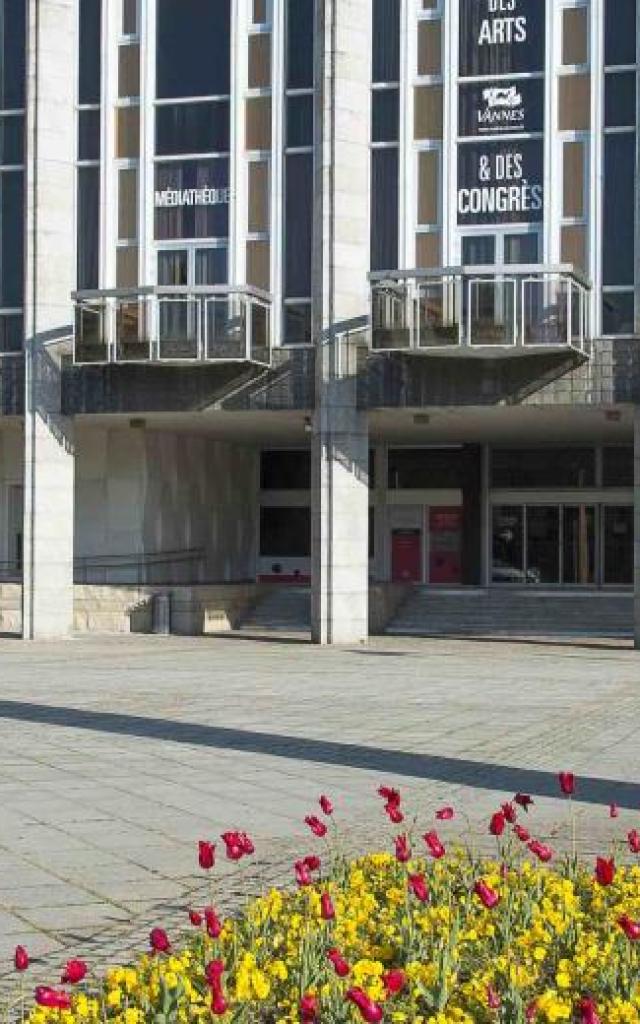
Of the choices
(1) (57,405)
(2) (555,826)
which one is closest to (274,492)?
(1) (57,405)

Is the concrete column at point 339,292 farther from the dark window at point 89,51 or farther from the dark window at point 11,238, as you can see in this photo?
the dark window at point 11,238

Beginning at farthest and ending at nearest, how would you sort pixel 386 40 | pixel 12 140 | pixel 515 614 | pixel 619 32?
1. pixel 515 614
2. pixel 12 140
3. pixel 386 40
4. pixel 619 32

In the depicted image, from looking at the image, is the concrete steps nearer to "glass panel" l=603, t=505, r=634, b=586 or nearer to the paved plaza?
"glass panel" l=603, t=505, r=634, b=586

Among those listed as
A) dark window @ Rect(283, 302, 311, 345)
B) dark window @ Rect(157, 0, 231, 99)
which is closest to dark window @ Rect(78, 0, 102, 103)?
dark window @ Rect(157, 0, 231, 99)

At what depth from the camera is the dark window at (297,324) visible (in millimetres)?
30625

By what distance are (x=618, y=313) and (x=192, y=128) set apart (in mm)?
9455

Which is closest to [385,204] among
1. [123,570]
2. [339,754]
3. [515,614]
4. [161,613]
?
[161,613]

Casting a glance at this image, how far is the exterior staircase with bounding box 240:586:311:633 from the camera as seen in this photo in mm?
35562

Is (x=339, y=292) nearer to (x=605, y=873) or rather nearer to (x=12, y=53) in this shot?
(x=12, y=53)

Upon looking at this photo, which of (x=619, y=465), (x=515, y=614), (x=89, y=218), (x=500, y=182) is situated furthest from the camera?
(x=619, y=465)

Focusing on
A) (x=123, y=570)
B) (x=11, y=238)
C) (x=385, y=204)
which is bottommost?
(x=123, y=570)

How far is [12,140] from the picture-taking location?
107ft

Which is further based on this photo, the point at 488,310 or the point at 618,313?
the point at 618,313

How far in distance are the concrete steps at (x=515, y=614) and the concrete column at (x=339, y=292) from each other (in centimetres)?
489
